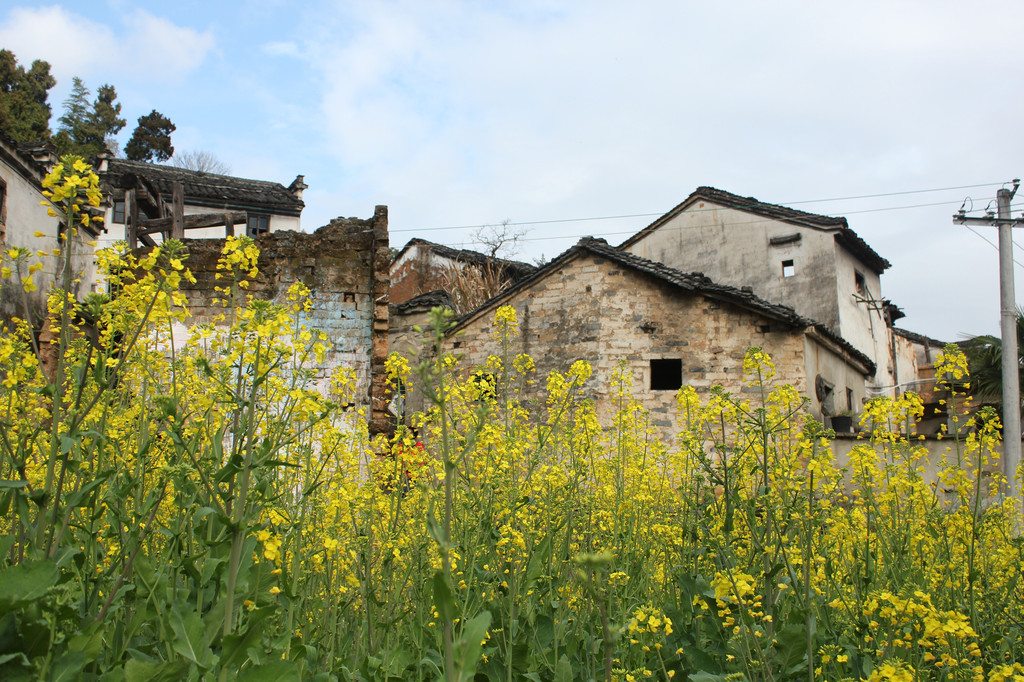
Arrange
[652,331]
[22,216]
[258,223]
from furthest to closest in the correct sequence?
[258,223] → [22,216] → [652,331]

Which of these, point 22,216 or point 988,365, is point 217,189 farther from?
point 988,365

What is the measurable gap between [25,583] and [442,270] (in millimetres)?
24879

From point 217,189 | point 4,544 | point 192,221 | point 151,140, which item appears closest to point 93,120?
point 151,140

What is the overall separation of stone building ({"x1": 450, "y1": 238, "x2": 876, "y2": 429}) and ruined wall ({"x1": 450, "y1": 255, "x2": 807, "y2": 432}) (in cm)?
2

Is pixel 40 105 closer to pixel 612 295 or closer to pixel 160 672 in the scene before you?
pixel 612 295

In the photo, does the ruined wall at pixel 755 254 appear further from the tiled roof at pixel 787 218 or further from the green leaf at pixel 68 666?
the green leaf at pixel 68 666

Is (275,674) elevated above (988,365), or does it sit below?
below

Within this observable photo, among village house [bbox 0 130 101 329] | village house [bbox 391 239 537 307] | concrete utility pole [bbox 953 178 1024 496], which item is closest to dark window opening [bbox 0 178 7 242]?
village house [bbox 0 130 101 329]

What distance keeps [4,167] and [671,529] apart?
785 inches

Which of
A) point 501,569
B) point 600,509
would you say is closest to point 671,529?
point 600,509

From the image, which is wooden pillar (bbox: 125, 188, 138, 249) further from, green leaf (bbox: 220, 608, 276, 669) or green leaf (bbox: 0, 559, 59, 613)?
green leaf (bbox: 220, 608, 276, 669)

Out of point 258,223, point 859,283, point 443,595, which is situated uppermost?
point 258,223

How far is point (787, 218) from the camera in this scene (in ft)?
74.1

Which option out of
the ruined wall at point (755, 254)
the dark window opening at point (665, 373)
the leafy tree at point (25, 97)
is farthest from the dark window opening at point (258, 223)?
the dark window opening at point (665, 373)
